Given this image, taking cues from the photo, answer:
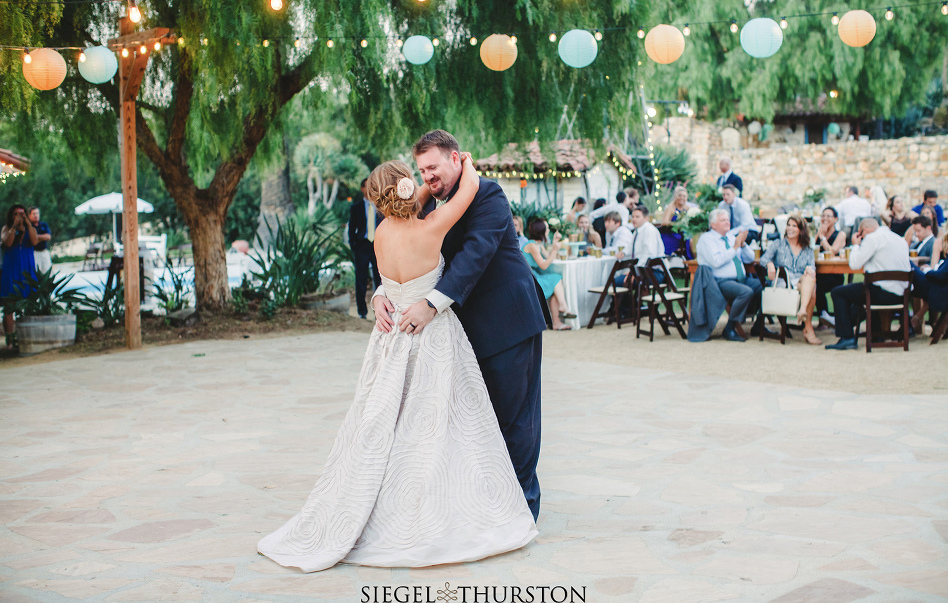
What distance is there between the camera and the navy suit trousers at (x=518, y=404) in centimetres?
345

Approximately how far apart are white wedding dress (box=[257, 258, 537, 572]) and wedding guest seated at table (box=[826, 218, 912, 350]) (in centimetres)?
607

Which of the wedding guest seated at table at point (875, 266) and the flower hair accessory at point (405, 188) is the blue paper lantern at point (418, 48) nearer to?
the wedding guest seated at table at point (875, 266)

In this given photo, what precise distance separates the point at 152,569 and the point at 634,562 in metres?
1.83

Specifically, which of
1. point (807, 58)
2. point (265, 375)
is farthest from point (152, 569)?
point (807, 58)

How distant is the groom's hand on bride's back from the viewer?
3.32 metres

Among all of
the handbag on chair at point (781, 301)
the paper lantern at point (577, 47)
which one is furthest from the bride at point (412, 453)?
the handbag on chair at point (781, 301)

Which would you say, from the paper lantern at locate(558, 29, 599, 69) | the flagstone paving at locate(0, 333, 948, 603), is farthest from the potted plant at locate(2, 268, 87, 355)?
the paper lantern at locate(558, 29, 599, 69)

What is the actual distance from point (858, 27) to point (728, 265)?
266 cm

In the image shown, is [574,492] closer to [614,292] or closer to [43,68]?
[614,292]

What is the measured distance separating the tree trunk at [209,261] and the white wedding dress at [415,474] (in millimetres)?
7397

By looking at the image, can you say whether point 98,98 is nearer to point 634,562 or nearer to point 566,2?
point 566,2

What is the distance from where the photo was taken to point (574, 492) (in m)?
3.98

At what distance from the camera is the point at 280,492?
4.04 meters

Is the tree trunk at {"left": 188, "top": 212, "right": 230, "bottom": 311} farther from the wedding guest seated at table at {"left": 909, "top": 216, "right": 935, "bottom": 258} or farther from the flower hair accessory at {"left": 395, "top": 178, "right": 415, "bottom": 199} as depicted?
the wedding guest seated at table at {"left": 909, "top": 216, "right": 935, "bottom": 258}
